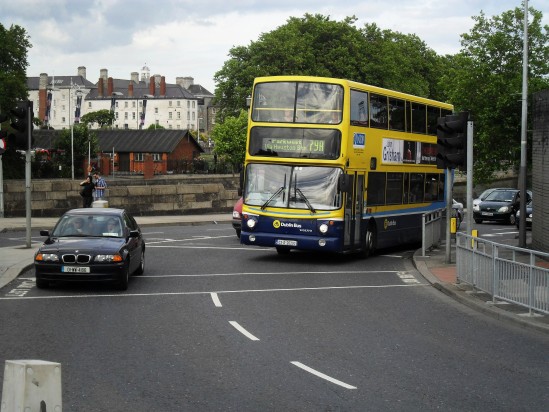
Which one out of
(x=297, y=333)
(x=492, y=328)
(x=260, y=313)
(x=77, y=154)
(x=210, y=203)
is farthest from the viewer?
(x=77, y=154)

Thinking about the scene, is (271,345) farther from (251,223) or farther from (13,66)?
(13,66)

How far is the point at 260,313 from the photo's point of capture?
14.6 meters

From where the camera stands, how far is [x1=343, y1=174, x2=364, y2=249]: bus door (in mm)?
22266

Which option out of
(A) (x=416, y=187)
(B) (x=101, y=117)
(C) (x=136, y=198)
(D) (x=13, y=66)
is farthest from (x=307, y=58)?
(B) (x=101, y=117)

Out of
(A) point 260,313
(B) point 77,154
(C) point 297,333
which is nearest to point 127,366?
(C) point 297,333

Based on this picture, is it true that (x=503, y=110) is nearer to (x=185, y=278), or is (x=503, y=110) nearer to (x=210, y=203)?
(x=210, y=203)

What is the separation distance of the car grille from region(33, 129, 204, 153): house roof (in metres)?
92.2

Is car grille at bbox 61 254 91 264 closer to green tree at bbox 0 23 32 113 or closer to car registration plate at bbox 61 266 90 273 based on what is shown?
car registration plate at bbox 61 266 90 273

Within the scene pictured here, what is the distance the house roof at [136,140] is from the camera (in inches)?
4277

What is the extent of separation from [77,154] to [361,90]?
6255 centimetres

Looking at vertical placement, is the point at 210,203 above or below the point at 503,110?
below

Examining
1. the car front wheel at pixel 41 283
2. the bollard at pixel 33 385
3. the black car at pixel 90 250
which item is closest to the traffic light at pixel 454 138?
the black car at pixel 90 250

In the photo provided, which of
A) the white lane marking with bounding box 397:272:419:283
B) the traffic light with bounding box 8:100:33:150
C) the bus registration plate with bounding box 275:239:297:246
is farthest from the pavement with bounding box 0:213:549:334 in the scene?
the bus registration plate with bounding box 275:239:297:246

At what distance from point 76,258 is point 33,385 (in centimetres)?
1149
